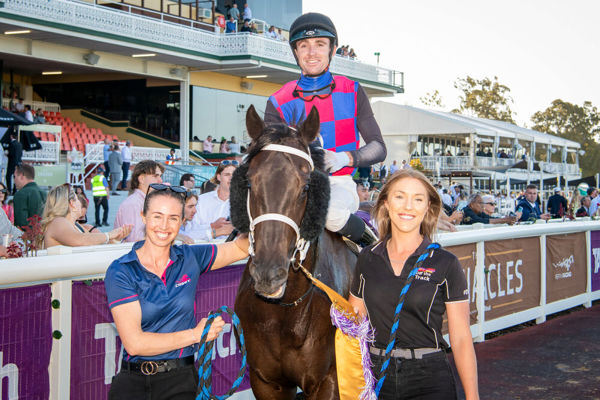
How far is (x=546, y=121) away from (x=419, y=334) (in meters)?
77.5

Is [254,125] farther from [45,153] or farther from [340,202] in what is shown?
[45,153]

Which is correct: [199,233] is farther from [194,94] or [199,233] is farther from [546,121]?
[546,121]

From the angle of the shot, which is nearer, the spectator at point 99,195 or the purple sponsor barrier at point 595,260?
the purple sponsor barrier at point 595,260

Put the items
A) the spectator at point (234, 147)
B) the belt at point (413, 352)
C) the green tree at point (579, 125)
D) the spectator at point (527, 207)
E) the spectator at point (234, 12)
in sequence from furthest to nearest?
the green tree at point (579, 125)
the spectator at point (234, 12)
the spectator at point (234, 147)
the spectator at point (527, 207)
the belt at point (413, 352)

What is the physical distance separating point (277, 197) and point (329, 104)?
3.72ft

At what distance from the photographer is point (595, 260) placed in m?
9.20

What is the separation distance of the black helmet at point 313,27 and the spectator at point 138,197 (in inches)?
108

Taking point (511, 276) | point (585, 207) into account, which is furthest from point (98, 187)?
point (585, 207)

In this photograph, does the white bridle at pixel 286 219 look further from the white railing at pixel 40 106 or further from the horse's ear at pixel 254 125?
the white railing at pixel 40 106

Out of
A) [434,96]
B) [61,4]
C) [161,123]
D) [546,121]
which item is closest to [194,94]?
[161,123]

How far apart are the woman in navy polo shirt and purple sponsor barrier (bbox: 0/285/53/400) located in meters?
0.70

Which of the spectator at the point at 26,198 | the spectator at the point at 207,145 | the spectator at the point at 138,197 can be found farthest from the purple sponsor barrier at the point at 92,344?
the spectator at the point at 207,145

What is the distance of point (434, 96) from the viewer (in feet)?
205

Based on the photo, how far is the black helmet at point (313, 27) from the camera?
3.60m
